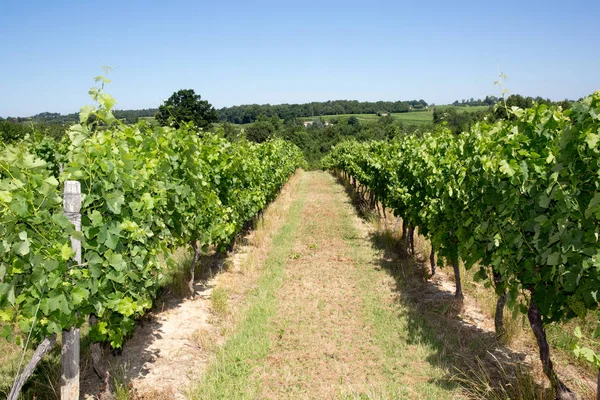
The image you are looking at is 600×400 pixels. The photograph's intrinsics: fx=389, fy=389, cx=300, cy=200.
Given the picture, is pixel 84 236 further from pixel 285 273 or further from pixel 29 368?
pixel 285 273

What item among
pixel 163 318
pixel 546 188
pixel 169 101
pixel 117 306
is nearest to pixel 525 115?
pixel 546 188

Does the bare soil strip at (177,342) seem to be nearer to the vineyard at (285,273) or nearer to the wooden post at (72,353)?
the vineyard at (285,273)

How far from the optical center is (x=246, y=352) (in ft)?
17.3

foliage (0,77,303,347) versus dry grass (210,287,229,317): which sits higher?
foliage (0,77,303,347)

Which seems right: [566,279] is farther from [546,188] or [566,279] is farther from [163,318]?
[163,318]

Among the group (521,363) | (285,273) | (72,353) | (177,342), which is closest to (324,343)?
(177,342)

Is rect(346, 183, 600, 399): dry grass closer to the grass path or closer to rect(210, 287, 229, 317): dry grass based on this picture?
the grass path

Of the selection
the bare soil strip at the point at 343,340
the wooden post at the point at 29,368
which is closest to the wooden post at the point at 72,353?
the wooden post at the point at 29,368

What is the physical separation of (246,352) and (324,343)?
A: 113cm

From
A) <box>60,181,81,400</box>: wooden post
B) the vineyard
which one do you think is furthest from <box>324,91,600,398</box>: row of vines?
<box>60,181,81,400</box>: wooden post

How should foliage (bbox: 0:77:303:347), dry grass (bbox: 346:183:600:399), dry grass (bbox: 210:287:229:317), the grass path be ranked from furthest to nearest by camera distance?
dry grass (bbox: 210:287:229:317), the grass path, dry grass (bbox: 346:183:600:399), foliage (bbox: 0:77:303:347)

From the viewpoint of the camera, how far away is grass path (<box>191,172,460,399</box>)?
14.9ft

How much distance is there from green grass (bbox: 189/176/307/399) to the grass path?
0.01 metres

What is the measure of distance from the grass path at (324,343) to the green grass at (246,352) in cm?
1
